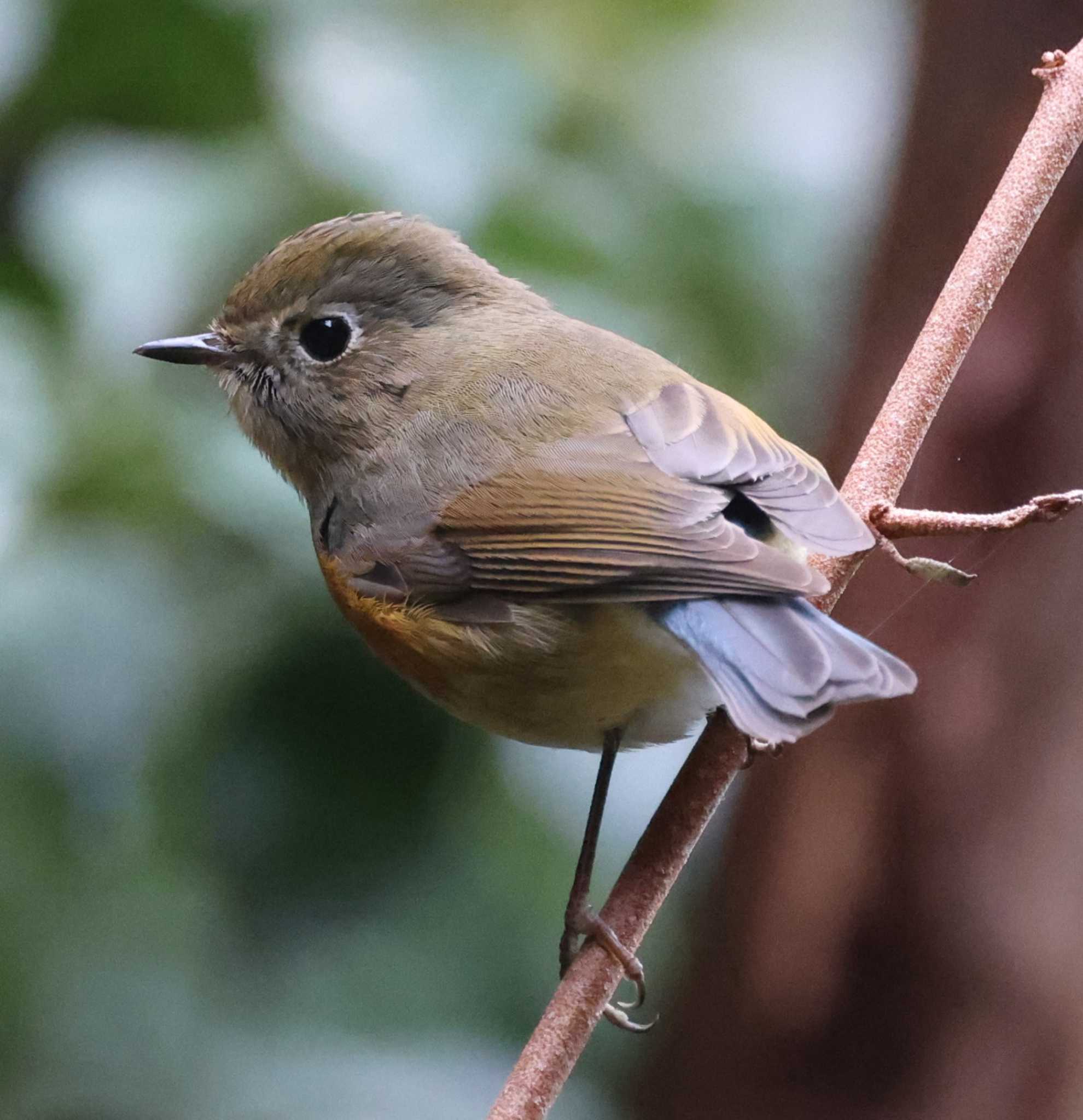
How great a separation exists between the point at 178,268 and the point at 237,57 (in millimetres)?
365

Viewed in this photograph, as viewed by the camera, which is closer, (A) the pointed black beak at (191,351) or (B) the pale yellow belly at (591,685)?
(B) the pale yellow belly at (591,685)

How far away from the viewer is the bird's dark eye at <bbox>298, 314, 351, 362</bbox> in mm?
2193

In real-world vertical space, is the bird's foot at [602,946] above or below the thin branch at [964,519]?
below

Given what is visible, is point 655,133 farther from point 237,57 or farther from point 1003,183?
point 1003,183

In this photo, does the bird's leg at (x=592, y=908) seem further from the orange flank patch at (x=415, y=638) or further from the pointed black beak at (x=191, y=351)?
the pointed black beak at (x=191, y=351)

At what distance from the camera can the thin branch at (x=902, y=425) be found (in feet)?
5.33

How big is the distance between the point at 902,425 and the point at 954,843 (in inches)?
43.2

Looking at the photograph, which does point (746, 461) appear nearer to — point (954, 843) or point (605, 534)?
point (605, 534)

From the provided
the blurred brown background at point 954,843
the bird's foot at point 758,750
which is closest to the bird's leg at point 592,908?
the bird's foot at point 758,750

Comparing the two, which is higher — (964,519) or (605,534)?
(964,519)

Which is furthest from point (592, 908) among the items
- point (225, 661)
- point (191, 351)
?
point (191, 351)

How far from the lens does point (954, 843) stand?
8.39 ft

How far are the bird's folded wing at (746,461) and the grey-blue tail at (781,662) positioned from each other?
0.09 m

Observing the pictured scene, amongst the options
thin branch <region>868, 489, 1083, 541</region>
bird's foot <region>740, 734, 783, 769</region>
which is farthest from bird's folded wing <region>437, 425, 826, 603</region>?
bird's foot <region>740, 734, 783, 769</region>
